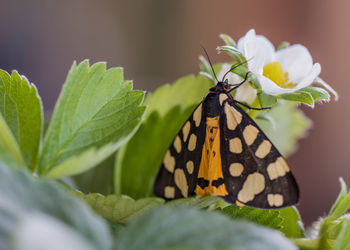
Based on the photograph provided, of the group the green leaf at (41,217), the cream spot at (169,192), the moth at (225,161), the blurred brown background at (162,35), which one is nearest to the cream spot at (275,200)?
the moth at (225,161)

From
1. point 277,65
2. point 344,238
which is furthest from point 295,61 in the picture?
point 344,238

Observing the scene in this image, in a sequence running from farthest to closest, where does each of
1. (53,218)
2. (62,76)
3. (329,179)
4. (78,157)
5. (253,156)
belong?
(62,76), (329,179), (253,156), (78,157), (53,218)

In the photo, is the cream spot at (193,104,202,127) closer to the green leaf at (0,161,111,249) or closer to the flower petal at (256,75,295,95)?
the flower petal at (256,75,295,95)

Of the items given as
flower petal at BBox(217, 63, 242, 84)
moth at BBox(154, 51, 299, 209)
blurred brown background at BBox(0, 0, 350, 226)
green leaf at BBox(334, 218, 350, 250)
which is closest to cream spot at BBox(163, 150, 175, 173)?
moth at BBox(154, 51, 299, 209)

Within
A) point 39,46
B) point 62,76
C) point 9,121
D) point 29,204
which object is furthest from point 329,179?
point 29,204

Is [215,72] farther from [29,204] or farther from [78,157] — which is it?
[29,204]

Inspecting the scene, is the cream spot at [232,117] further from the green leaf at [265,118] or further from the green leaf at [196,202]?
the green leaf at [196,202]
